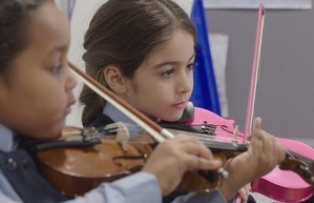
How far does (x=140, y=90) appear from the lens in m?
0.92

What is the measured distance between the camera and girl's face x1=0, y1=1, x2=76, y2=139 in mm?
606

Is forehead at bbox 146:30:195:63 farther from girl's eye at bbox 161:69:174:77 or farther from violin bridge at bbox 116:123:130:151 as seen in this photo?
violin bridge at bbox 116:123:130:151

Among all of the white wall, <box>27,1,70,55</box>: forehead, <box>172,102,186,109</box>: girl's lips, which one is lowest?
the white wall

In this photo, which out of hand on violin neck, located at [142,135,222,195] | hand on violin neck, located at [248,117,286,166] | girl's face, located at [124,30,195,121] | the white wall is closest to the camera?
hand on violin neck, located at [142,135,222,195]

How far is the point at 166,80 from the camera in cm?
90

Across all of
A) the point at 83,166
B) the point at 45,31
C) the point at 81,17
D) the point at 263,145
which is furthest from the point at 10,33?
the point at 81,17

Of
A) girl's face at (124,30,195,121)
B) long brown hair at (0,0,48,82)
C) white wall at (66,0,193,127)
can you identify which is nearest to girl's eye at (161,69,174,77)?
girl's face at (124,30,195,121)

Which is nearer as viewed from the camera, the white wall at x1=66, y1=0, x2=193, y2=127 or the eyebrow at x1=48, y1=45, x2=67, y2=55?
the eyebrow at x1=48, y1=45, x2=67, y2=55

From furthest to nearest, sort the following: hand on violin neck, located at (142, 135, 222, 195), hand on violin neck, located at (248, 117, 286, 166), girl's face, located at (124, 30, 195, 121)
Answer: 1. girl's face, located at (124, 30, 195, 121)
2. hand on violin neck, located at (248, 117, 286, 166)
3. hand on violin neck, located at (142, 135, 222, 195)

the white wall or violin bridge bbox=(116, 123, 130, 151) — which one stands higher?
violin bridge bbox=(116, 123, 130, 151)

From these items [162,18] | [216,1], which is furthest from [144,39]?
[216,1]

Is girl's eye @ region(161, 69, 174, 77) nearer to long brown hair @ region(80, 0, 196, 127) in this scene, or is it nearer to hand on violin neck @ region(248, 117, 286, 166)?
long brown hair @ region(80, 0, 196, 127)

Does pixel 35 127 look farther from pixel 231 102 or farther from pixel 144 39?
pixel 231 102

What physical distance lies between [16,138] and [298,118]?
1127mm
